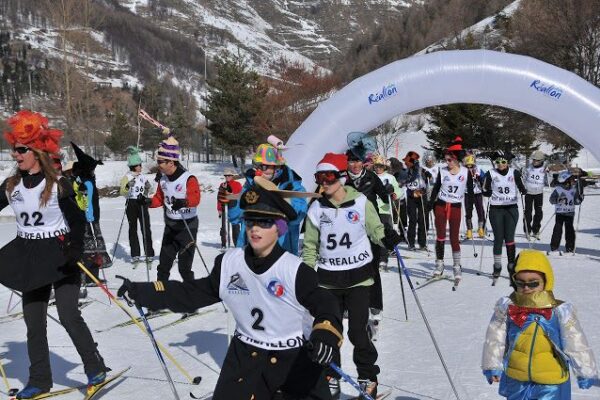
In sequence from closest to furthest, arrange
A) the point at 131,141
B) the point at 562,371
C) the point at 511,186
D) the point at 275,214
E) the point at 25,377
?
the point at 275,214 < the point at 562,371 < the point at 25,377 < the point at 511,186 < the point at 131,141

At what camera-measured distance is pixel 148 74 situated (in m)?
168

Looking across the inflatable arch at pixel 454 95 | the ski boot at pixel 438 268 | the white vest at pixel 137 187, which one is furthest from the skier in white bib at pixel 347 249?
the white vest at pixel 137 187

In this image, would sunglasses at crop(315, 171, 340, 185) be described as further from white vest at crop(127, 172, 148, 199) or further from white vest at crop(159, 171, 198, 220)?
white vest at crop(127, 172, 148, 199)

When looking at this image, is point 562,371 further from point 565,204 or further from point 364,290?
point 565,204

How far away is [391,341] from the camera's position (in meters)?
6.28

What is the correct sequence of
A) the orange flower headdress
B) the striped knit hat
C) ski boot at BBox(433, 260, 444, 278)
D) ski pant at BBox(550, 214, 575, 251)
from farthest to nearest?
ski pant at BBox(550, 214, 575, 251) < ski boot at BBox(433, 260, 444, 278) < the striped knit hat < the orange flower headdress

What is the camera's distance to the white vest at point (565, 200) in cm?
1084

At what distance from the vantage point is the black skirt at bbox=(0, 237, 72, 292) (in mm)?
4324

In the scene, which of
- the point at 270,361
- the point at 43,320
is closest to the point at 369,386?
the point at 270,361

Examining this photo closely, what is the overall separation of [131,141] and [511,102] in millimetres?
47979

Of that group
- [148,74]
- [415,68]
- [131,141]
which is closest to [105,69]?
[148,74]

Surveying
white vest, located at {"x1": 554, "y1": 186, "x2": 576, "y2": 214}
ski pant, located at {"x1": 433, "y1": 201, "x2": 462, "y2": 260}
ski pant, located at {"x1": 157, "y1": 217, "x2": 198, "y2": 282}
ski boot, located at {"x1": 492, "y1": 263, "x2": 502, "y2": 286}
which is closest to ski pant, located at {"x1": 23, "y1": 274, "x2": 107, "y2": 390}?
ski pant, located at {"x1": 157, "y1": 217, "x2": 198, "y2": 282}

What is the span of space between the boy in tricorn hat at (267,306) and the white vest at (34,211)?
5.77ft

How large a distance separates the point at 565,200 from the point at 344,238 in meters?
7.52
